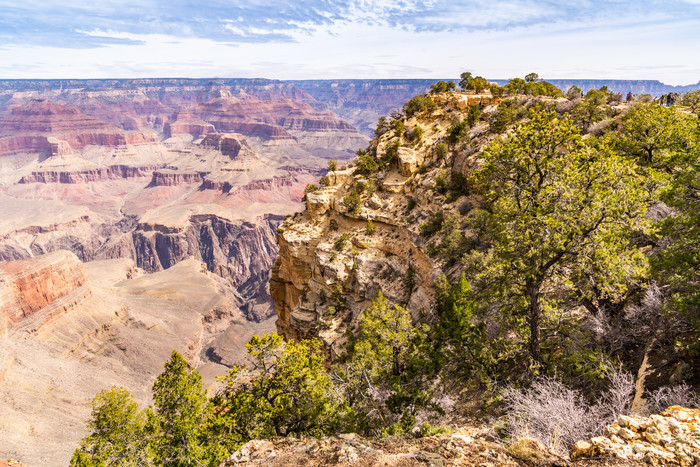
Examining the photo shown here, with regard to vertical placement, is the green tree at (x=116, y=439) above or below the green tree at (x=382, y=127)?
below

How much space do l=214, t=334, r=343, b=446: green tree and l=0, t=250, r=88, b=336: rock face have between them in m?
79.1

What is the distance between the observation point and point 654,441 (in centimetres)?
766

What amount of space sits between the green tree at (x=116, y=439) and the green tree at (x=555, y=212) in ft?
57.8

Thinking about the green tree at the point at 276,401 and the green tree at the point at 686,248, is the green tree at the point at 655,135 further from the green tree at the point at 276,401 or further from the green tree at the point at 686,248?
the green tree at the point at 276,401

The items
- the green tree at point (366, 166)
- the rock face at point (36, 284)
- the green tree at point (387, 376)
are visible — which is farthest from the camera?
the rock face at point (36, 284)

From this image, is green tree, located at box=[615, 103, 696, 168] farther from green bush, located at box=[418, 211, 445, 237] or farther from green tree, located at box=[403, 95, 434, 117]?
green tree, located at box=[403, 95, 434, 117]

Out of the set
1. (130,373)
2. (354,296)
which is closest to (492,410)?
(354,296)

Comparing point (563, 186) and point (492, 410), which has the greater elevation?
point (563, 186)

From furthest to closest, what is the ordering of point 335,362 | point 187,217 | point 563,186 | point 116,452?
point 187,217, point 335,362, point 116,452, point 563,186

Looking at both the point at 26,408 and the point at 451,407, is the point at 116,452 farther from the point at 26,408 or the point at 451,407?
the point at 26,408

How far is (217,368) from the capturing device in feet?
275

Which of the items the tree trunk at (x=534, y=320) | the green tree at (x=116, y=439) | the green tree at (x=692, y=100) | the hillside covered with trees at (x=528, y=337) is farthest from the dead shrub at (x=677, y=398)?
the green tree at (x=692, y=100)

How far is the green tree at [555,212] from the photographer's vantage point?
1188cm

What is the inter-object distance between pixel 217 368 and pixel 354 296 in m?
62.7
